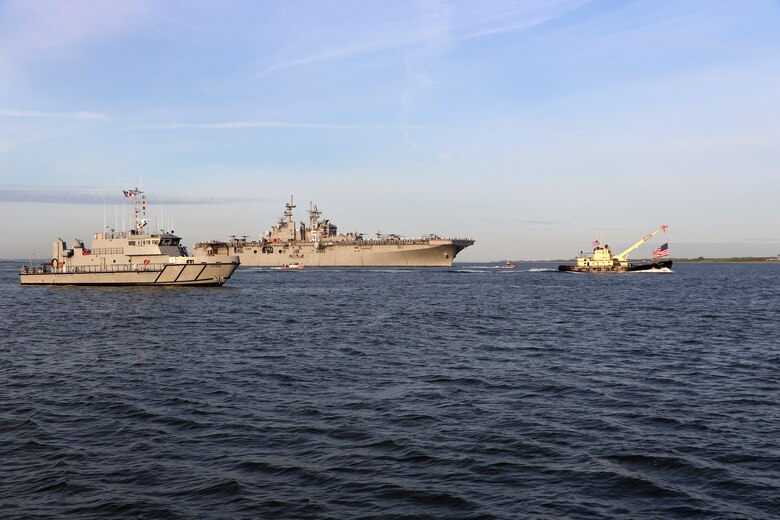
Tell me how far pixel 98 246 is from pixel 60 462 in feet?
177

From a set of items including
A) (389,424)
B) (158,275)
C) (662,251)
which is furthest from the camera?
(662,251)

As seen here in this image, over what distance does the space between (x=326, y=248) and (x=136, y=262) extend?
260 ft

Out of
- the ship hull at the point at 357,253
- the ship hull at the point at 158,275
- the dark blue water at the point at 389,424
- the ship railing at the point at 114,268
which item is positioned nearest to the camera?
the dark blue water at the point at 389,424

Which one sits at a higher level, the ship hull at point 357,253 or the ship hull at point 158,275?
the ship hull at point 357,253

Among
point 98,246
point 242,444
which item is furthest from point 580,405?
point 98,246

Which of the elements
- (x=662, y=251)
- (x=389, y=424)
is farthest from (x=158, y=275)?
(x=662, y=251)

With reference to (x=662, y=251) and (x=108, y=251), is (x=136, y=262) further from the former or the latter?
(x=662, y=251)

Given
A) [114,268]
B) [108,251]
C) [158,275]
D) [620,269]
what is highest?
[108,251]

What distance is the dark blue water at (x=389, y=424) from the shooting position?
925 cm

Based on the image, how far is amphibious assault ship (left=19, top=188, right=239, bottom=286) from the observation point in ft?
187

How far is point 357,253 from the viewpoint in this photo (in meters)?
135

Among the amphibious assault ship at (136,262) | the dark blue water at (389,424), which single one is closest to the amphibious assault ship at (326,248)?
the amphibious assault ship at (136,262)

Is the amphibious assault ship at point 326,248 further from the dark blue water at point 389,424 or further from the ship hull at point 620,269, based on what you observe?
the dark blue water at point 389,424

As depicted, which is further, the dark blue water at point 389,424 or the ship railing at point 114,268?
the ship railing at point 114,268
